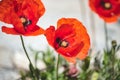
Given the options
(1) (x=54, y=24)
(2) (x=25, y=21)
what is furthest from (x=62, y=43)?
Answer: (1) (x=54, y=24)

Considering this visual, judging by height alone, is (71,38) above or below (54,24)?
above

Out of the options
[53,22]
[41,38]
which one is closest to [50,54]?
[41,38]

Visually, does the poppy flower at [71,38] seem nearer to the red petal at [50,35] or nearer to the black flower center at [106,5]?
the red petal at [50,35]

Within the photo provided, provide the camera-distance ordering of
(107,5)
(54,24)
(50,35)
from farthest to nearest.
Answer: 1. (54,24)
2. (107,5)
3. (50,35)

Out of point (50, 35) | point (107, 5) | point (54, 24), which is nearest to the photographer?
point (50, 35)

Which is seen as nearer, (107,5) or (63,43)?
(63,43)

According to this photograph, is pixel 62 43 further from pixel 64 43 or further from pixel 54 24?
pixel 54 24

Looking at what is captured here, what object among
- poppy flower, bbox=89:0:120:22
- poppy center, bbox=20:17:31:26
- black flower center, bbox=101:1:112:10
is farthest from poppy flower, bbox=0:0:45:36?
black flower center, bbox=101:1:112:10
